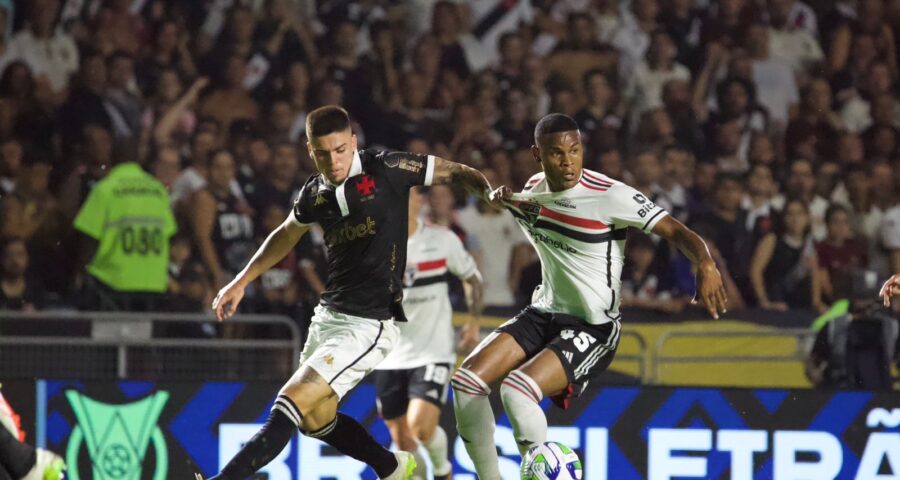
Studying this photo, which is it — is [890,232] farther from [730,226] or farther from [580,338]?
[580,338]

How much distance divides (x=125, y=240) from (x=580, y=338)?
463cm

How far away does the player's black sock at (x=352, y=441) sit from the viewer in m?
6.82

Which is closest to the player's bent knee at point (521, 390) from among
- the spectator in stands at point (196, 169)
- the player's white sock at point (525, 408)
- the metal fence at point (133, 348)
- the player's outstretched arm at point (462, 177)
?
the player's white sock at point (525, 408)

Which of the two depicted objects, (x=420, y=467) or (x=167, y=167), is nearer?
(x=420, y=467)

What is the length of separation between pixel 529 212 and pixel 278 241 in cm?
132

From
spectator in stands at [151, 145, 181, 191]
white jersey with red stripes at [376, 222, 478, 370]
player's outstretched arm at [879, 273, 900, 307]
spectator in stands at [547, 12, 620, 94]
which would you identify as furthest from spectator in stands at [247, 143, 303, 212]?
player's outstretched arm at [879, 273, 900, 307]

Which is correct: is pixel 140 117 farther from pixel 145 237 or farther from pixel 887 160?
pixel 887 160

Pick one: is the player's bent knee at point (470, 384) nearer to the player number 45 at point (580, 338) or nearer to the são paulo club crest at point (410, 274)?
the player number 45 at point (580, 338)

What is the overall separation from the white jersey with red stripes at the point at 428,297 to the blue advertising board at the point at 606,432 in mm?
747

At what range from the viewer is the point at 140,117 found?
1147 centimetres

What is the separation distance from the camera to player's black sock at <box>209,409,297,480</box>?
20.4 ft

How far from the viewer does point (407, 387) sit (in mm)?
8594

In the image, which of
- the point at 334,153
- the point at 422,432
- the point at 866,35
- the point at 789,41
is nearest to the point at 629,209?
the point at 334,153

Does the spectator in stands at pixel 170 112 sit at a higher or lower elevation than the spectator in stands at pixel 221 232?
higher
